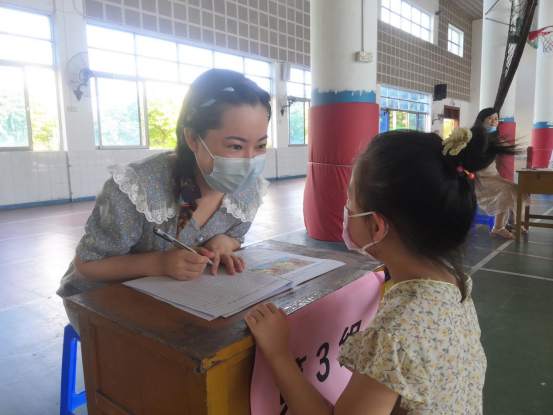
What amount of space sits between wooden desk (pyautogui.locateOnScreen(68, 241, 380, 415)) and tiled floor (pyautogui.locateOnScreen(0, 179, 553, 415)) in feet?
1.67

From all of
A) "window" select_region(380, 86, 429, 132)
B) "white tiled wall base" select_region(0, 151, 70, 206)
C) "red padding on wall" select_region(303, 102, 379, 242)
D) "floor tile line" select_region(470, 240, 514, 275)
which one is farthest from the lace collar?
"window" select_region(380, 86, 429, 132)

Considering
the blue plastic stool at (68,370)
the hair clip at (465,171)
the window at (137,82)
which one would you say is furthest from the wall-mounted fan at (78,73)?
the hair clip at (465,171)

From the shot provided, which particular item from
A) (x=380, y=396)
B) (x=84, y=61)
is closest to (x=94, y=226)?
(x=380, y=396)

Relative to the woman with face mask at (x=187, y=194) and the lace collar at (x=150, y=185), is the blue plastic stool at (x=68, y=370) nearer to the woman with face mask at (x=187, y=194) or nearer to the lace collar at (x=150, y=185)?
the woman with face mask at (x=187, y=194)

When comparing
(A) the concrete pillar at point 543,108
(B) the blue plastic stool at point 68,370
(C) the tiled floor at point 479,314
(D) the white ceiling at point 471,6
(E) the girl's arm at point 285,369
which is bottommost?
(C) the tiled floor at point 479,314

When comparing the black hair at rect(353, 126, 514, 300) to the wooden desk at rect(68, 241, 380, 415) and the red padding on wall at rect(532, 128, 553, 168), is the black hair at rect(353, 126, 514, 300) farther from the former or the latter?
the red padding on wall at rect(532, 128, 553, 168)

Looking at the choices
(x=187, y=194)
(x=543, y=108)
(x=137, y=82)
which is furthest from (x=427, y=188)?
(x=543, y=108)

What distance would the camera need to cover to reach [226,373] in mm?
696

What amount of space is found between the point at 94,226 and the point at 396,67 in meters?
Result: 12.5

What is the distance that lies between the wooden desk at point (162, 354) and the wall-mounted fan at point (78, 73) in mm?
6414

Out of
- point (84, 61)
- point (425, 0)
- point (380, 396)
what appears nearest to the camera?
point (380, 396)

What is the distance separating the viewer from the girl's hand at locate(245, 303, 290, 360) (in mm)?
729

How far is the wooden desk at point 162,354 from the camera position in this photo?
0.68 m

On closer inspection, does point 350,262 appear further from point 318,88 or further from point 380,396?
point 318,88
